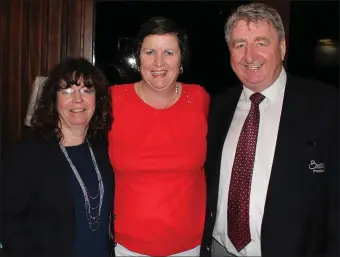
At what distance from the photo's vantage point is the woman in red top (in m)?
1.99

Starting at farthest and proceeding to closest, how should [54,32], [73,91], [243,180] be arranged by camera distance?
[54,32] < [73,91] < [243,180]

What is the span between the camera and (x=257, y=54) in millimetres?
1868

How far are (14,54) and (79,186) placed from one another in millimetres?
1868

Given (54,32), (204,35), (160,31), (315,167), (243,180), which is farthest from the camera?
(204,35)

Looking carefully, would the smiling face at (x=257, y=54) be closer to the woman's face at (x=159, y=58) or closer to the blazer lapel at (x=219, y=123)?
the blazer lapel at (x=219, y=123)

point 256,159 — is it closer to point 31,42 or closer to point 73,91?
point 73,91

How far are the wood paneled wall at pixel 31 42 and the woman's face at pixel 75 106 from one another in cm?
136

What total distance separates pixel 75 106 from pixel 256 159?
843 mm

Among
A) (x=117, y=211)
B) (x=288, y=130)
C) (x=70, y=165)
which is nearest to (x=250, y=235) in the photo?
(x=288, y=130)

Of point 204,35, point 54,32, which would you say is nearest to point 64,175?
point 54,32

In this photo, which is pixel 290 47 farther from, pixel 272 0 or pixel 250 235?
pixel 250 235

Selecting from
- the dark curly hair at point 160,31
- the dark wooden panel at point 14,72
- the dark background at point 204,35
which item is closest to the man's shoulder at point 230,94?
the dark curly hair at point 160,31

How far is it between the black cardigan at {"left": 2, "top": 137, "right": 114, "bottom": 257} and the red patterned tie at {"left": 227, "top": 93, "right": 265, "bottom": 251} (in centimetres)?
70

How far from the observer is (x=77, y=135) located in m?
1.98
